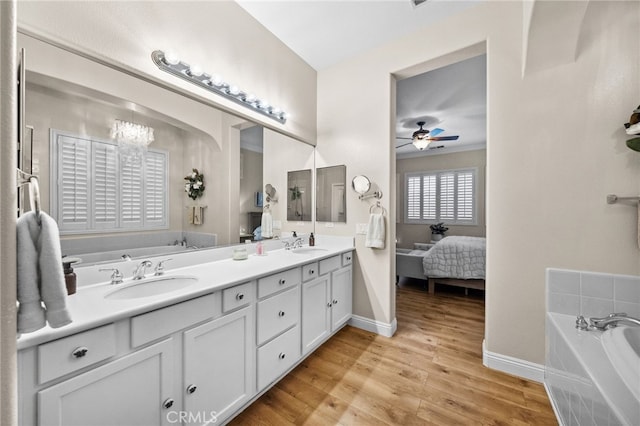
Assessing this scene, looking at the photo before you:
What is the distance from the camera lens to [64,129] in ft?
4.27

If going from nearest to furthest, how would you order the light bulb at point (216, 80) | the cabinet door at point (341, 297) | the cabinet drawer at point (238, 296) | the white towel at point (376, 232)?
the cabinet drawer at point (238, 296), the light bulb at point (216, 80), the cabinet door at point (341, 297), the white towel at point (376, 232)

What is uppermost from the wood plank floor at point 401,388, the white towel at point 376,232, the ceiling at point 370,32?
the ceiling at point 370,32

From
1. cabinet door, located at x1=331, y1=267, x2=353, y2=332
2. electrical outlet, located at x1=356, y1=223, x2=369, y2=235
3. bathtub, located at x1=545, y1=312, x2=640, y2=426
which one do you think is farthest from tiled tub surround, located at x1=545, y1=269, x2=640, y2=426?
cabinet door, located at x1=331, y1=267, x2=353, y2=332

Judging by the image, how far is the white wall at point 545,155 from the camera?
64.0 inches

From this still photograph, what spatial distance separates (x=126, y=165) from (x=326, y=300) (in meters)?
1.76

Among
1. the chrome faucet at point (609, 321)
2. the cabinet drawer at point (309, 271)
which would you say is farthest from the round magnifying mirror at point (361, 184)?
the chrome faucet at point (609, 321)

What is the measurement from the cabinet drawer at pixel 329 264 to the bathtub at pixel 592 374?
1.57 meters

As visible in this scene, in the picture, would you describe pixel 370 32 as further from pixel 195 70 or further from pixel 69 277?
pixel 69 277

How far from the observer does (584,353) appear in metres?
1.32

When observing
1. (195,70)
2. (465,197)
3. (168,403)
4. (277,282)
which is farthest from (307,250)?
(465,197)

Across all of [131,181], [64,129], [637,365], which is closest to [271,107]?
[131,181]

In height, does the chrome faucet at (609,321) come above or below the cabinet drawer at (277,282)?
below

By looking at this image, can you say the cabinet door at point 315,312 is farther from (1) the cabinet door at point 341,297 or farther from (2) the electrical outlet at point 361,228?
(2) the electrical outlet at point 361,228

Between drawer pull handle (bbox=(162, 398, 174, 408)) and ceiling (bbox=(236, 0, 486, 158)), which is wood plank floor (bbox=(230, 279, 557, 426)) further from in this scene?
ceiling (bbox=(236, 0, 486, 158))
